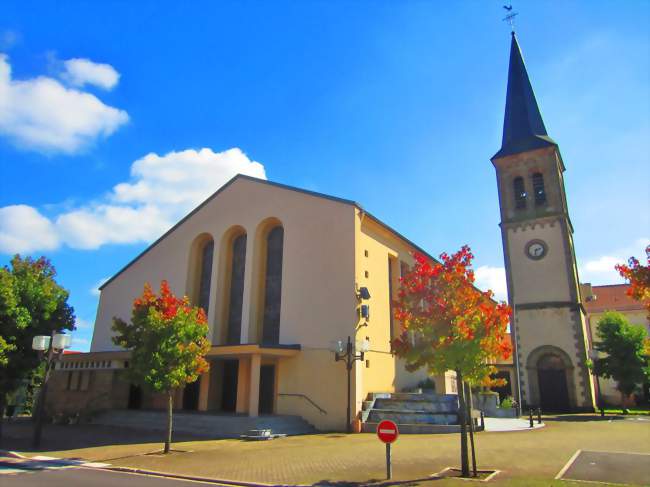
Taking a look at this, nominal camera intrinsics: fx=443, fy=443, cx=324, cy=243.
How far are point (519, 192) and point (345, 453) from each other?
90.9 feet

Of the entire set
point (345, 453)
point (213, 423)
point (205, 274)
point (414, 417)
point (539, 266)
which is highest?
point (539, 266)

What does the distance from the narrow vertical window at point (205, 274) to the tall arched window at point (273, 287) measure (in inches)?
156

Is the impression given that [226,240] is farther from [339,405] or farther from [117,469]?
[117,469]

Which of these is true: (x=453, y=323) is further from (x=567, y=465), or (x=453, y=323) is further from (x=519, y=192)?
(x=519, y=192)

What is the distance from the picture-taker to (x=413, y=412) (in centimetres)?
1831

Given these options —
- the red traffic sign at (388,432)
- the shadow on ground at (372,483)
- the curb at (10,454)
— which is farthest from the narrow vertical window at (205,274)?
the red traffic sign at (388,432)

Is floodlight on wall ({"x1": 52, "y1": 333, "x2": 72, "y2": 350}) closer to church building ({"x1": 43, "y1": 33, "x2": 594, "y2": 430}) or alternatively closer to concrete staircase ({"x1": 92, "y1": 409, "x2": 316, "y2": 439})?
church building ({"x1": 43, "y1": 33, "x2": 594, "y2": 430})

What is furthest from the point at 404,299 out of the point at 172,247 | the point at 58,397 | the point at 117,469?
the point at 58,397

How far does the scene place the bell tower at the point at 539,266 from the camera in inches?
1122

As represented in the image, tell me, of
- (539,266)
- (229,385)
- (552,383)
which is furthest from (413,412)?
(539,266)

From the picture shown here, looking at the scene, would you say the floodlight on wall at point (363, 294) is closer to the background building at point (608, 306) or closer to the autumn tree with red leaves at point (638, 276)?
the autumn tree with red leaves at point (638, 276)

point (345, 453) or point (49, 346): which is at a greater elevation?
point (49, 346)

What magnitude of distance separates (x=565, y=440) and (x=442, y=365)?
7.74 metres

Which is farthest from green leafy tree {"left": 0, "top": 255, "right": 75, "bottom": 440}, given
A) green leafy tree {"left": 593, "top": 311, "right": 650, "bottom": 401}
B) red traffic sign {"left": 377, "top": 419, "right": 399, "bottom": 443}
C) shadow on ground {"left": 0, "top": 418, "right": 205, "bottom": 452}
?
green leafy tree {"left": 593, "top": 311, "right": 650, "bottom": 401}
